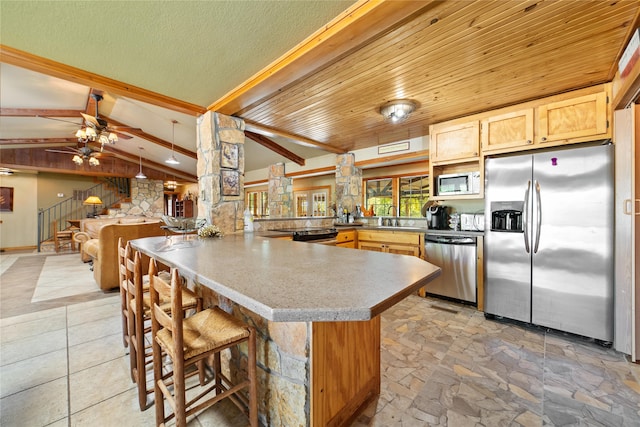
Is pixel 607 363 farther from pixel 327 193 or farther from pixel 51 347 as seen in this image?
pixel 327 193

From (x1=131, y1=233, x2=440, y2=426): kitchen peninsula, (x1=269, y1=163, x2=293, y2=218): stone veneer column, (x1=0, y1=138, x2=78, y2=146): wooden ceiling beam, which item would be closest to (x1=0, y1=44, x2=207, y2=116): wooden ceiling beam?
(x1=131, y1=233, x2=440, y2=426): kitchen peninsula

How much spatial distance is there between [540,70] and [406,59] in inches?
44.8

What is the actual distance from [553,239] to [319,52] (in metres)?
2.54

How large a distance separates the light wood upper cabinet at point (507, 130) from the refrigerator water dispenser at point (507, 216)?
0.62 meters

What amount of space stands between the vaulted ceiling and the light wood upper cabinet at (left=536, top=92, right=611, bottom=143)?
0.49 ft

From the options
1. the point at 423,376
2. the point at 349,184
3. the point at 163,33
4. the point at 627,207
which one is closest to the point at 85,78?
the point at 163,33

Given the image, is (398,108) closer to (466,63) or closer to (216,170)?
(466,63)

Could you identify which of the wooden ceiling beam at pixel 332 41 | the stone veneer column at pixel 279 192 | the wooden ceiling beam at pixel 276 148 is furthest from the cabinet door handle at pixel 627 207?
the stone veneer column at pixel 279 192

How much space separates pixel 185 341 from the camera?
1.07m

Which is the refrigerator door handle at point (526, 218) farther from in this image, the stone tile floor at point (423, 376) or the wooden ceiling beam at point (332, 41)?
the wooden ceiling beam at point (332, 41)

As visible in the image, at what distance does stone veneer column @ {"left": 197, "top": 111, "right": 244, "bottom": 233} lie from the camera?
8.81ft

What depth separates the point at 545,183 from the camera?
2268 millimetres

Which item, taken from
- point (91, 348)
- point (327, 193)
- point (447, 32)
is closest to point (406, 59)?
point (447, 32)

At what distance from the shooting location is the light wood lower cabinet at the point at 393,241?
3.30 meters
